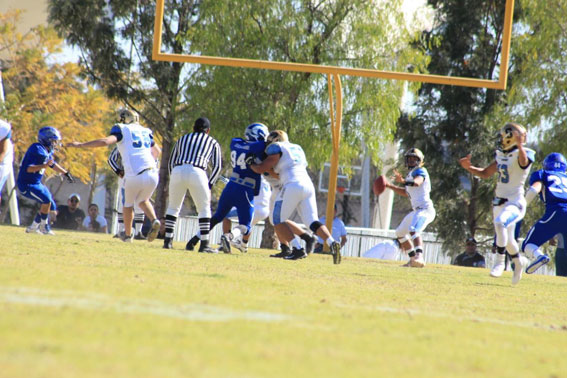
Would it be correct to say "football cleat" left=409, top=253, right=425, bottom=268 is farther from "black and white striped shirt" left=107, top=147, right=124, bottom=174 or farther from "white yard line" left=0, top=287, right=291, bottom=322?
"white yard line" left=0, top=287, right=291, bottom=322

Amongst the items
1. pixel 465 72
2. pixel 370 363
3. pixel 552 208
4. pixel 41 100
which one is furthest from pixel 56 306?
pixel 41 100

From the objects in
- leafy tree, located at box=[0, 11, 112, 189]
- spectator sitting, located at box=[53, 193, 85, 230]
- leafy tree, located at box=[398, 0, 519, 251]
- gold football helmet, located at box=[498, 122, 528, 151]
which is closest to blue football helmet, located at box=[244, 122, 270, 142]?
gold football helmet, located at box=[498, 122, 528, 151]

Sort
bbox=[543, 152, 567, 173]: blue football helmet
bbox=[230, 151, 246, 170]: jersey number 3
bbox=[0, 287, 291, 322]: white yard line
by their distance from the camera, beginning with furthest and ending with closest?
bbox=[543, 152, 567, 173]: blue football helmet, bbox=[230, 151, 246, 170]: jersey number 3, bbox=[0, 287, 291, 322]: white yard line

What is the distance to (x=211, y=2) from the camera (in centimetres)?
2241

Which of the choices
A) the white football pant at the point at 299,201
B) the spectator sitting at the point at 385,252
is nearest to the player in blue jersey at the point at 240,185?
the white football pant at the point at 299,201

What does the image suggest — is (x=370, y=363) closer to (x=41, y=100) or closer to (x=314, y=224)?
(x=314, y=224)

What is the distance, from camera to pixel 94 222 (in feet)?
79.1

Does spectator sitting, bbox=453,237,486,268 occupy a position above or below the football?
below

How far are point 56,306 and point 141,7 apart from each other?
22859 mm

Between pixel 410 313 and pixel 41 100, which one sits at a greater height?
pixel 41 100

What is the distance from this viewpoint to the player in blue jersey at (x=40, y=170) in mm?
13562

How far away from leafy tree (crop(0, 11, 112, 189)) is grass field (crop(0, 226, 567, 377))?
993 inches

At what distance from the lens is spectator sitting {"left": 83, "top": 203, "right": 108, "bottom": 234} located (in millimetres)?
24078

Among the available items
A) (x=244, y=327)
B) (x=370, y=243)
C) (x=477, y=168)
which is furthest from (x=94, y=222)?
(x=244, y=327)
